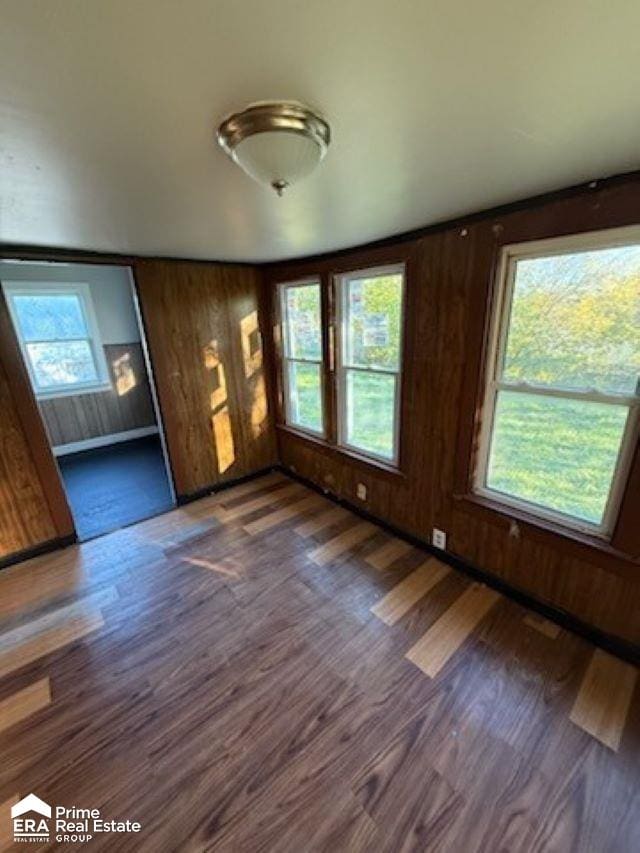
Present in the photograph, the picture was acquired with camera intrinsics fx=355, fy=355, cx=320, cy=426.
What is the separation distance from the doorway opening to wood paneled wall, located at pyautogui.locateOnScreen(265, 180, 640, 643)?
245 cm

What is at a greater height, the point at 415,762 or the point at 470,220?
the point at 470,220

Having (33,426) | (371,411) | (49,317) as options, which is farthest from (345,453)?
(49,317)

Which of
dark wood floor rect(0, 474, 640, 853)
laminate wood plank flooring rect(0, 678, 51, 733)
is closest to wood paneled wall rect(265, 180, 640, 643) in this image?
dark wood floor rect(0, 474, 640, 853)

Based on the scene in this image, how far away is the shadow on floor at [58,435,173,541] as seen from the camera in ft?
10.0

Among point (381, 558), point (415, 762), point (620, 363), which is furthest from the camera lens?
point (381, 558)

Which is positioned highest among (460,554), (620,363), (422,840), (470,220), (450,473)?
(470,220)

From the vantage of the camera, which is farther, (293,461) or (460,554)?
(293,461)

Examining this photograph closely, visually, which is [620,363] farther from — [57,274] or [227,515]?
[57,274]

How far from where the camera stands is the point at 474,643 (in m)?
1.79

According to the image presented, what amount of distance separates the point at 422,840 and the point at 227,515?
2.26 m

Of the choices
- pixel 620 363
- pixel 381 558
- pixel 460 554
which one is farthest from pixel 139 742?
pixel 620 363

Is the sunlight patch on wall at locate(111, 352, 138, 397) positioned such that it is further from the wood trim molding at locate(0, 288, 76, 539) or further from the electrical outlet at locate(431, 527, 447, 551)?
the electrical outlet at locate(431, 527, 447, 551)

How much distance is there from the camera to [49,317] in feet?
13.6

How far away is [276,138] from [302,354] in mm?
2307
